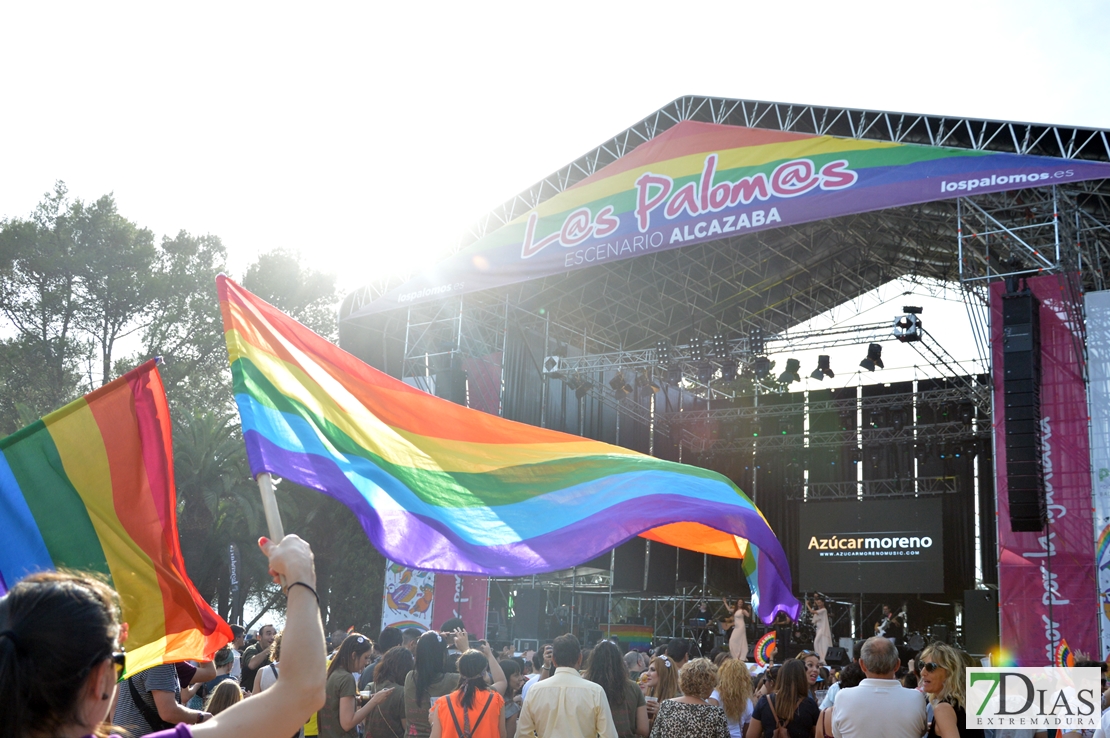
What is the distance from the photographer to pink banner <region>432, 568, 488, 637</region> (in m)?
18.3

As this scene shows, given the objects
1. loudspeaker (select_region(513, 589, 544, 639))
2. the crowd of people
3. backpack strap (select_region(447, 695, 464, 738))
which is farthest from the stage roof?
backpack strap (select_region(447, 695, 464, 738))

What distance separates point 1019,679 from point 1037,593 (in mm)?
9561

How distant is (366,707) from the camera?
541cm

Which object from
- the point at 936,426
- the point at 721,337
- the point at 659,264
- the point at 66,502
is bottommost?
the point at 66,502

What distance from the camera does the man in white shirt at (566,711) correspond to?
4.64 meters

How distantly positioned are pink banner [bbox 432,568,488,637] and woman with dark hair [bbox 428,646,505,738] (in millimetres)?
13589

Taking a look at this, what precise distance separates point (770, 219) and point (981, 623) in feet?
23.9

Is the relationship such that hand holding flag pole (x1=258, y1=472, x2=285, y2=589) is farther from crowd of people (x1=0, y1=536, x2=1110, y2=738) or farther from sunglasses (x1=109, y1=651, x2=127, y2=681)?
sunglasses (x1=109, y1=651, x2=127, y2=681)

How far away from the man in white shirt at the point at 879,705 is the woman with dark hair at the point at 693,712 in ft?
1.85

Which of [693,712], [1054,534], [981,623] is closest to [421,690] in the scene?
[693,712]

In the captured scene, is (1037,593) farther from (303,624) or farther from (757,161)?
(303,624)

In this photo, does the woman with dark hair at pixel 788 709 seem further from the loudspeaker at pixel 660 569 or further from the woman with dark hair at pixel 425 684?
the loudspeaker at pixel 660 569

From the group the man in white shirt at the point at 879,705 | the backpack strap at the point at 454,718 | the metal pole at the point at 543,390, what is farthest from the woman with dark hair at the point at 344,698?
the metal pole at the point at 543,390

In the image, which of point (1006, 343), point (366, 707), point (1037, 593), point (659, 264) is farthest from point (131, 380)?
point (659, 264)
